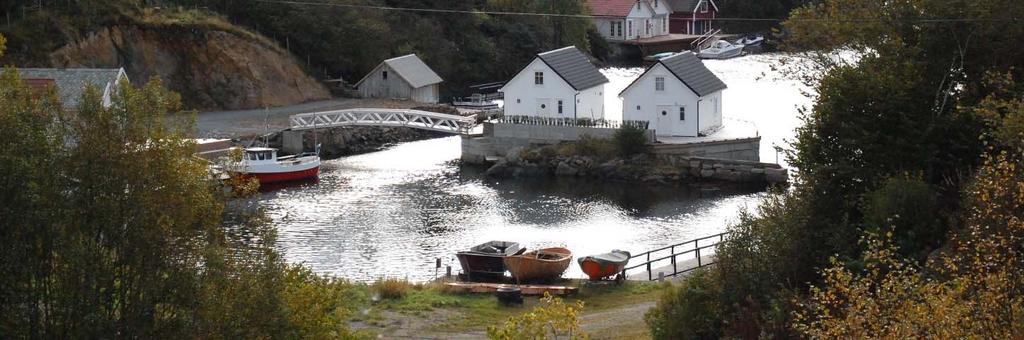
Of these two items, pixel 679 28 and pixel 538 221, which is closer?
pixel 538 221

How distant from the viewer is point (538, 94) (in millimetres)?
52562

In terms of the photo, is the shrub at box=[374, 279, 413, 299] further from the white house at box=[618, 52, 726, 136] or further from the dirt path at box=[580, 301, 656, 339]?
the white house at box=[618, 52, 726, 136]

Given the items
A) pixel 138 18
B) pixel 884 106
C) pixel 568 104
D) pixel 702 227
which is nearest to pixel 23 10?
pixel 138 18

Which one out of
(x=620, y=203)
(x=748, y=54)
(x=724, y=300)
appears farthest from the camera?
(x=748, y=54)

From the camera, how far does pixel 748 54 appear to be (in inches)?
3278

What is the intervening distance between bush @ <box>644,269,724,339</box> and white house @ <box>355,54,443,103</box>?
39342 mm

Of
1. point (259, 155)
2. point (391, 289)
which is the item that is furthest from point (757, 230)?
point (259, 155)

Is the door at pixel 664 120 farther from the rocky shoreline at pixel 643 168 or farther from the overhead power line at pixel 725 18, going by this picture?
the overhead power line at pixel 725 18

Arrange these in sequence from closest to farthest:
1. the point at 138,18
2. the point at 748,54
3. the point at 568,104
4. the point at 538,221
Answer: the point at 538,221, the point at 568,104, the point at 138,18, the point at 748,54

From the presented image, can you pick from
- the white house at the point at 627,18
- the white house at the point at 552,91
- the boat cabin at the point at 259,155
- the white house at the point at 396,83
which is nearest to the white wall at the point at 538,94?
the white house at the point at 552,91

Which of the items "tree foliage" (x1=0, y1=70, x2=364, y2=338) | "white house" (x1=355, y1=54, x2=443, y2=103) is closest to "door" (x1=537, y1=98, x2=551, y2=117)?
"white house" (x1=355, y1=54, x2=443, y2=103)

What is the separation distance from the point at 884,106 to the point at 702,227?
40.7 ft

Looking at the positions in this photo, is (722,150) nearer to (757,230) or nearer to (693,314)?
(757,230)

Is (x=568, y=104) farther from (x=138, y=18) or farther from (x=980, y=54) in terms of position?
(x=980, y=54)
